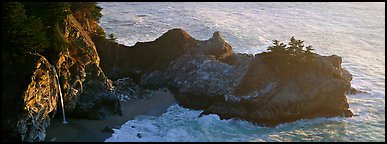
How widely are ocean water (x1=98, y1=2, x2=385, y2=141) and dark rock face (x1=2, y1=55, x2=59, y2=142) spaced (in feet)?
18.4

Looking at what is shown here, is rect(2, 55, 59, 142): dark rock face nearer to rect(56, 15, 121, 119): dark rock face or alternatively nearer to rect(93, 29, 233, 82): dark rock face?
rect(56, 15, 121, 119): dark rock face

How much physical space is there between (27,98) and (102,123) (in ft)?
27.5

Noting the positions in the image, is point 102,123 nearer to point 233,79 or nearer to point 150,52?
point 233,79

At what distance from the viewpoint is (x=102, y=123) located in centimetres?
3625

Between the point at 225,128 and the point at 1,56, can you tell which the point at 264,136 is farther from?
the point at 1,56

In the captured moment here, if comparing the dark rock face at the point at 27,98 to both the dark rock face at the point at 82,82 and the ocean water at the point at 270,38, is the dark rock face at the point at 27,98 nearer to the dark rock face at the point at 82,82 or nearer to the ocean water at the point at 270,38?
the dark rock face at the point at 82,82

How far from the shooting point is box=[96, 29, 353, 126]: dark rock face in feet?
123

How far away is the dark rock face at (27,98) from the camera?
28.8 metres

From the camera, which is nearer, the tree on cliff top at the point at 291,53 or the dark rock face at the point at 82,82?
the dark rock face at the point at 82,82

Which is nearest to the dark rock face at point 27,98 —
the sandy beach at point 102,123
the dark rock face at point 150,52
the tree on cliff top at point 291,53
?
the sandy beach at point 102,123

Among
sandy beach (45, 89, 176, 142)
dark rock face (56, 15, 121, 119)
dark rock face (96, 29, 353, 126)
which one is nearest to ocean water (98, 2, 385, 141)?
sandy beach (45, 89, 176, 142)

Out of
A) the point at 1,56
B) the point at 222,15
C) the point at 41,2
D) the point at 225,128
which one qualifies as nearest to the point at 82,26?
the point at 41,2

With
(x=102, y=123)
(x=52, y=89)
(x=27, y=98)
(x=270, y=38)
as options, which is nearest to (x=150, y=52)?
(x=102, y=123)

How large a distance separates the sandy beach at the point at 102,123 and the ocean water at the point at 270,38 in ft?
3.25
